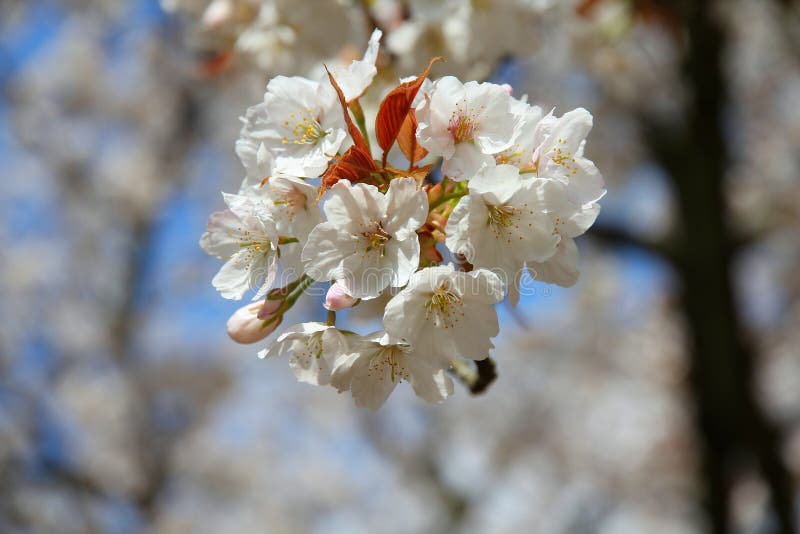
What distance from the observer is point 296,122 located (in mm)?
906

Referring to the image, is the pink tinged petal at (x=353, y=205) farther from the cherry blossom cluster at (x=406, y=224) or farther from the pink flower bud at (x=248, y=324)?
the pink flower bud at (x=248, y=324)

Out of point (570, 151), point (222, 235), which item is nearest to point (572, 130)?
point (570, 151)

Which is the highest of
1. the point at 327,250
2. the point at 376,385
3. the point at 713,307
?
the point at 713,307

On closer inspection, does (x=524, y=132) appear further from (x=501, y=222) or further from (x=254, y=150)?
(x=254, y=150)

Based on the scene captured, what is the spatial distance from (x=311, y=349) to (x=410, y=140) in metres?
0.31

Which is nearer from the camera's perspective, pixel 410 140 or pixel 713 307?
pixel 410 140

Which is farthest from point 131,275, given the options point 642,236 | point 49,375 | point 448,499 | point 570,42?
point 570,42

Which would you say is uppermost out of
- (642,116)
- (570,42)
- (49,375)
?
(49,375)

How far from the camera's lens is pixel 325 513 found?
11.1m

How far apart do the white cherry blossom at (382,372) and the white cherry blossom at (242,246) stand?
0.14m

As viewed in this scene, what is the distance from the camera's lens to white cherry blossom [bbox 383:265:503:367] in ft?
2.48

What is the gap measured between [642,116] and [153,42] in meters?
4.79

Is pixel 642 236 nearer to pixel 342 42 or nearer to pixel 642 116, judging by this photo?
pixel 642 116

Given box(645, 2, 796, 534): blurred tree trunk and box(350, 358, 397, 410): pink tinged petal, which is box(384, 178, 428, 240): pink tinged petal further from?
box(645, 2, 796, 534): blurred tree trunk
